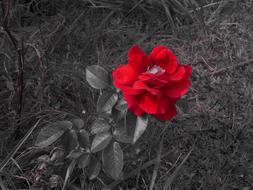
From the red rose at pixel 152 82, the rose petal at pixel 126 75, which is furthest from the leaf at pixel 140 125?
the rose petal at pixel 126 75

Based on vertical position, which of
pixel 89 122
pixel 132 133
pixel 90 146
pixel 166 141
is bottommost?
pixel 166 141

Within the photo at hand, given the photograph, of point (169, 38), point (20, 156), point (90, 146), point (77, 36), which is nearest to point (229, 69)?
point (169, 38)

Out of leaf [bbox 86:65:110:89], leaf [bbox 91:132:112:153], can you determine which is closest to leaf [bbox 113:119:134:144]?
leaf [bbox 91:132:112:153]

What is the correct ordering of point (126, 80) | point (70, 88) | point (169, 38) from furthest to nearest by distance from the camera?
1. point (169, 38)
2. point (70, 88)
3. point (126, 80)

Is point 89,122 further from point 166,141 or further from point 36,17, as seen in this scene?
point 36,17

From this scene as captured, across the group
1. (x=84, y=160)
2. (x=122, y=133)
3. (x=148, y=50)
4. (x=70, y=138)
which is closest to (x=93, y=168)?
(x=84, y=160)

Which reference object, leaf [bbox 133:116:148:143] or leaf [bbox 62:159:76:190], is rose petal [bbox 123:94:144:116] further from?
leaf [bbox 62:159:76:190]

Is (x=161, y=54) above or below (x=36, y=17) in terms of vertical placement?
above

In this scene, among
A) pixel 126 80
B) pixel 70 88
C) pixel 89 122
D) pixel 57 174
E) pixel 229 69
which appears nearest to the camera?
pixel 126 80
